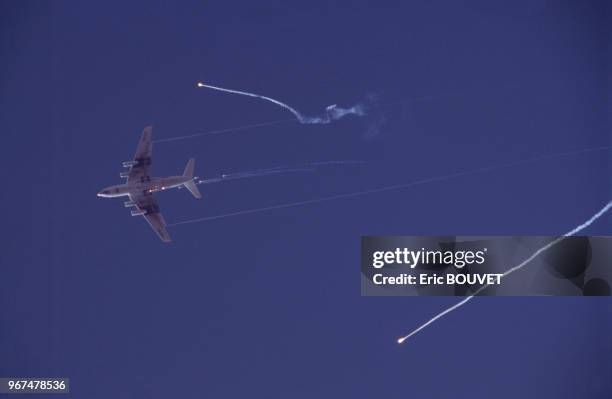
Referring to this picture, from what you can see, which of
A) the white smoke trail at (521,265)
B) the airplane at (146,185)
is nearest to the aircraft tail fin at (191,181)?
the airplane at (146,185)

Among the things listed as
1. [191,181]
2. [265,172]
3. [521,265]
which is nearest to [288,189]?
[265,172]

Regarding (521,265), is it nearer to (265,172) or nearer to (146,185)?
(265,172)

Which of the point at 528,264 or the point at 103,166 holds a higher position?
the point at 103,166

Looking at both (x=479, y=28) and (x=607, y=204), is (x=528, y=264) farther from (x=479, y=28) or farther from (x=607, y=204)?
(x=479, y=28)

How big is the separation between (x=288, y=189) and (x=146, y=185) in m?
0.78

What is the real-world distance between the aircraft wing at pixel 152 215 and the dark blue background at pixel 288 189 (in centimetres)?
6

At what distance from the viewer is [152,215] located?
408 centimetres

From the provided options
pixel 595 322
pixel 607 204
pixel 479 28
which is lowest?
pixel 595 322

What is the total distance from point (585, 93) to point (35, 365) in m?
3.35

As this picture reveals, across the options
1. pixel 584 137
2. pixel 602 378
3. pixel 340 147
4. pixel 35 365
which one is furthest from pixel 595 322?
pixel 35 365

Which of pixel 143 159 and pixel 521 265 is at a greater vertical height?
pixel 143 159

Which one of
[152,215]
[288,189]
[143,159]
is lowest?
[152,215]

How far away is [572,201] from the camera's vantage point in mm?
4023

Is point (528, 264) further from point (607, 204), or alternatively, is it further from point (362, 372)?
point (362, 372)
